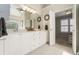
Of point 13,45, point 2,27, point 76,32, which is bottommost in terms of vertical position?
point 13,45

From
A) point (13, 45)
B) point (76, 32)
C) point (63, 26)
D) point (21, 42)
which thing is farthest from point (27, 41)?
point (76, 32)

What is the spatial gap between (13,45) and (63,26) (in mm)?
1077

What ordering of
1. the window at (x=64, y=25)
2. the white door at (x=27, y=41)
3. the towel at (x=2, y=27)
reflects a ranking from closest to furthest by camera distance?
the towel at (x=2, y=27)
the window at (x=64, y=25)
the white door at (x=27, y=41)

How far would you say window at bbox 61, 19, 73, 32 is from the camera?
1.75m

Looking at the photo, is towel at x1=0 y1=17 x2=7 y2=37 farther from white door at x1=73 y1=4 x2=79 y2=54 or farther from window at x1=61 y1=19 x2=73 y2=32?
white door at x1=73 y1=4 x2=79 y2=54

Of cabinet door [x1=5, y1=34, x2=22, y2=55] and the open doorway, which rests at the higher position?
the open doorway

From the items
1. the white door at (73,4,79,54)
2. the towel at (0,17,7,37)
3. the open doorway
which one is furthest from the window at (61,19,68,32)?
the towel at (0,17,7,37)

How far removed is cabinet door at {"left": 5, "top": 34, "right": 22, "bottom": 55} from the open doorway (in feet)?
2.71

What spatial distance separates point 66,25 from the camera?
5.76 feet

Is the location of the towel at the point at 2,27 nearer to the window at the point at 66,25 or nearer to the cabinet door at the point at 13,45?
the cabinet door at the point at 13,45

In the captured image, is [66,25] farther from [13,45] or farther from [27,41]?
[13,45]

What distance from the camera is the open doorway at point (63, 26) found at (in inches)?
69.2

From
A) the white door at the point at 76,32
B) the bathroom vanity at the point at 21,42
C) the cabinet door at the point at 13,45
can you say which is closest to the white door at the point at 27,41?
the bathroom vanity at the point at 21,42

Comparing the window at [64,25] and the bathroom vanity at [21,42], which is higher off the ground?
the window at [64,25]
